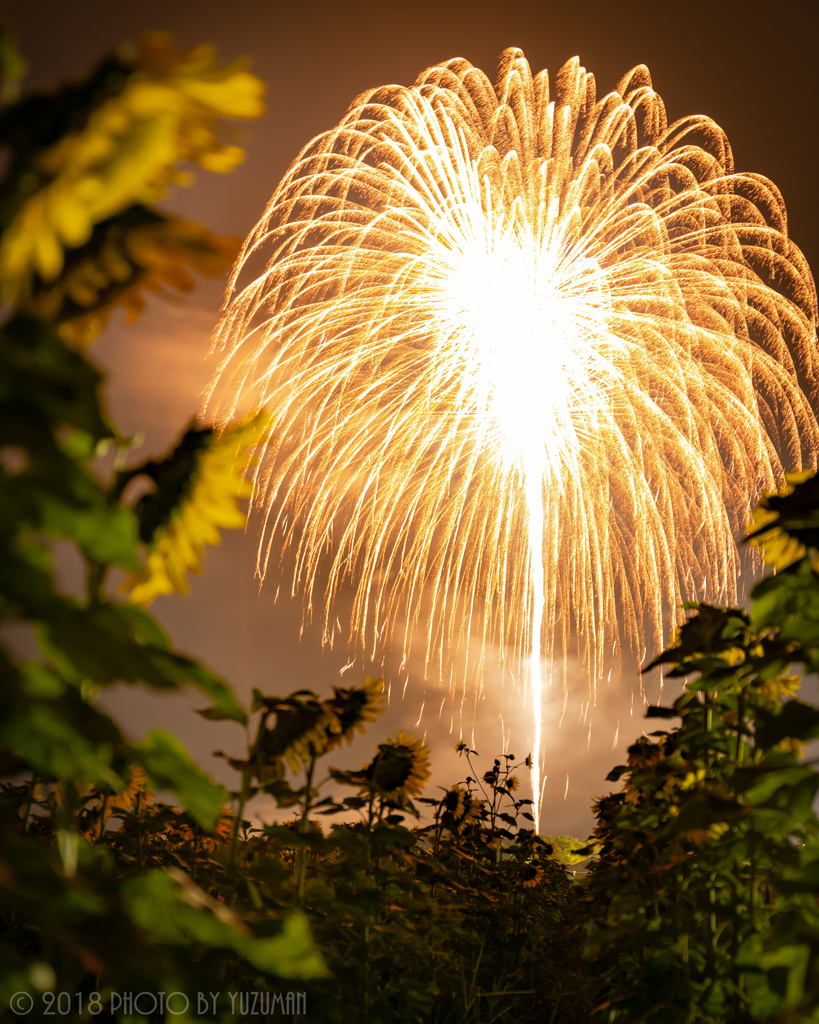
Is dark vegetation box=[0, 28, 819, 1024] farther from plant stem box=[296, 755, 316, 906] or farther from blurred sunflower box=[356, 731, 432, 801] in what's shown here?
blurred sunflower box=[356, 731, 432, 801]

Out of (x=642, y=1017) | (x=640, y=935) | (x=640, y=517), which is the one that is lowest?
(x=642, y=1017)

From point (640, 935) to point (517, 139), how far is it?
40.2 feet

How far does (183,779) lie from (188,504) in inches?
15.8

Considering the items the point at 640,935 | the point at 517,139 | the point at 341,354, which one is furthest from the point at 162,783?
the point at 517,139

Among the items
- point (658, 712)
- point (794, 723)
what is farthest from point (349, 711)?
point (794, 723)

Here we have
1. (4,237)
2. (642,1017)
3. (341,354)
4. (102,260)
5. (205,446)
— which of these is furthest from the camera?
(341,354)

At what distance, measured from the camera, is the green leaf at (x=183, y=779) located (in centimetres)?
85

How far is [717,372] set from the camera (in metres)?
11.3

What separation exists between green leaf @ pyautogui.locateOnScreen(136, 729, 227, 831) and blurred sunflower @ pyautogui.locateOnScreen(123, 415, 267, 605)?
11.0 inches

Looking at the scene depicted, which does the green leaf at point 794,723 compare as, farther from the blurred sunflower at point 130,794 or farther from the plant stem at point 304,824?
the blurred sunflower at point 130,794

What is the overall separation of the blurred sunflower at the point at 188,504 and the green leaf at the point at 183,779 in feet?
0.92

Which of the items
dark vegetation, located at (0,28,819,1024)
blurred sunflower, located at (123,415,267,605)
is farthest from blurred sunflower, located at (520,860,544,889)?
blurred sunflower, located at (123,415,267,605)

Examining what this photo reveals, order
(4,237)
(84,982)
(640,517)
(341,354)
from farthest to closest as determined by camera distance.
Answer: (640,517)
(341,354)
(84,982)
(4,237)

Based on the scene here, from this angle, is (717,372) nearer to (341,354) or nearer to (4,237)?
(341,354)
